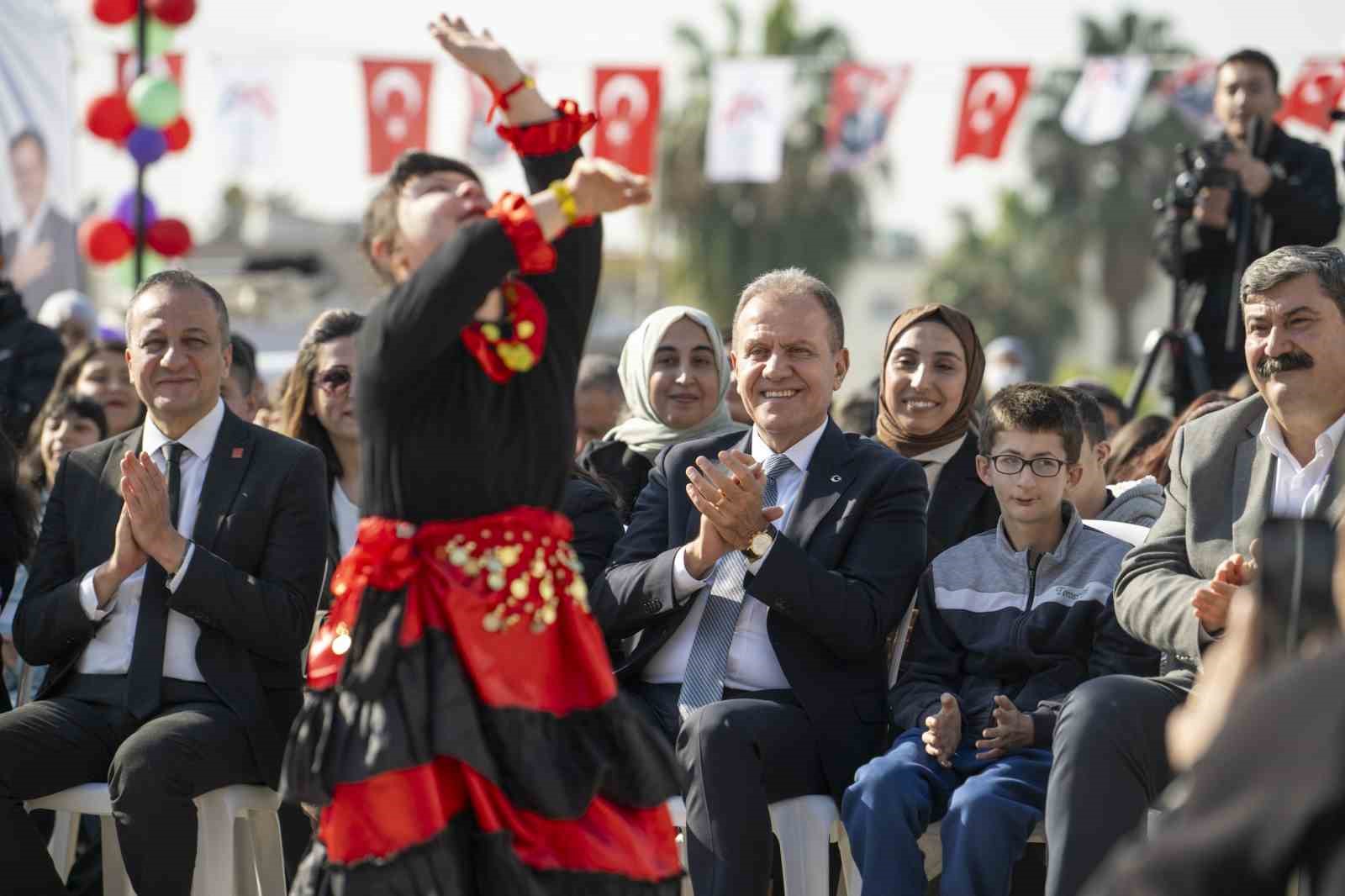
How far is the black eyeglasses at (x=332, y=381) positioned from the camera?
548cm

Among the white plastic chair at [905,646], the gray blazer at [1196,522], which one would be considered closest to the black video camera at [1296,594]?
the gray blazer at [1196,522]

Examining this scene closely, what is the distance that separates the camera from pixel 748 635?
14.4ft

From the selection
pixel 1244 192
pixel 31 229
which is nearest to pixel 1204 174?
pixel 1244 192

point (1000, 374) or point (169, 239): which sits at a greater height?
point (169, 239)

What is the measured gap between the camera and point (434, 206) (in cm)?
305

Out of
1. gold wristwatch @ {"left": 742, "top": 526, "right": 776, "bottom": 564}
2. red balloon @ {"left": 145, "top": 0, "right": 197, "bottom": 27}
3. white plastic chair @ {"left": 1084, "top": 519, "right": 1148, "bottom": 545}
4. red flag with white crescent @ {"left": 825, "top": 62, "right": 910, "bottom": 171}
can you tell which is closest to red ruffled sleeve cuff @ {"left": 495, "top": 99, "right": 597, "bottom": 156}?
gold wristwatch @ {"left": 742, "top": 526, "right": 776, "bottom": 564}

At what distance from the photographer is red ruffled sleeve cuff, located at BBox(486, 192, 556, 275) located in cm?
283

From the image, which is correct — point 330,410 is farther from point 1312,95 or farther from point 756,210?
point 756,210

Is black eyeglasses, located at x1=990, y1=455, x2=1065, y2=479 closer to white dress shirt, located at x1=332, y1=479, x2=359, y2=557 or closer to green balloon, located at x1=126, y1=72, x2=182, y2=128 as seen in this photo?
white dress shirt, located at x1=332, y1=479, x2=359, y2=557

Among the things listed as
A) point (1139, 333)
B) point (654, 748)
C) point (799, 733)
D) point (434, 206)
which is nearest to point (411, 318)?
point (434, 206)

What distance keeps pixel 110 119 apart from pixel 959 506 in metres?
6.67

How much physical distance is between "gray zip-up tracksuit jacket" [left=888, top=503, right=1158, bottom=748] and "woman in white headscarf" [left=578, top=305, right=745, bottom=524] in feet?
3.88

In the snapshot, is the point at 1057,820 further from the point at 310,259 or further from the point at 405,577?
the point at 310,259

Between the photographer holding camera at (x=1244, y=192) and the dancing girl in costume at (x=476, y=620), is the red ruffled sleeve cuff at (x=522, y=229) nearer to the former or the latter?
the dancing girl in costume at (x=476, y=620)
